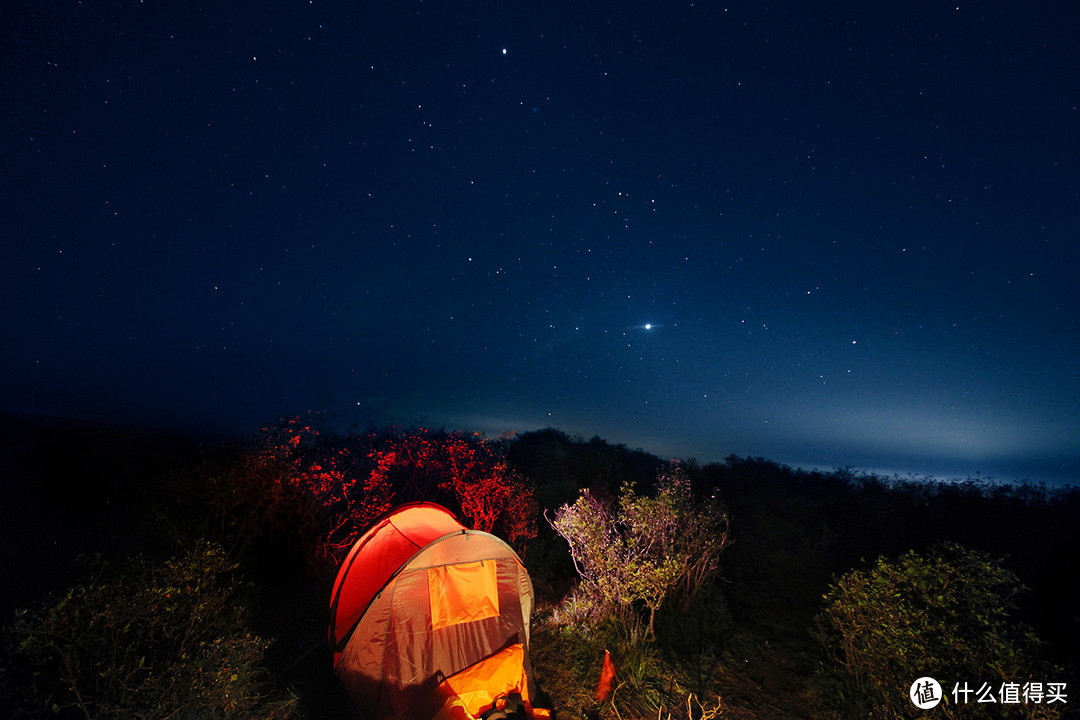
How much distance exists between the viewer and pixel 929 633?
Answer: 4695 millimetres

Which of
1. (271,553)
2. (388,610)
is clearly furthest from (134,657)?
(271,553)

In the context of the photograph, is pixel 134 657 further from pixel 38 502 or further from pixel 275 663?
pixel 38 502

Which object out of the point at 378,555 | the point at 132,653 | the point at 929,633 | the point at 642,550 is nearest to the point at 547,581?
the point at 642,550

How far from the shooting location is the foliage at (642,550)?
692cm

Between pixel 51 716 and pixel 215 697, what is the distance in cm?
139

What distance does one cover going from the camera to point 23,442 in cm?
1145

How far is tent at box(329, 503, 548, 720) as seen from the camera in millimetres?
5230

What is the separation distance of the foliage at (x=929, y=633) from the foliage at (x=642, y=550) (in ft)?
8.06

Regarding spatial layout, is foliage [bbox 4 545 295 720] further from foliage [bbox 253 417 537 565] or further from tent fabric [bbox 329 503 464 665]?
foliage [bbox 253 417 537 565]

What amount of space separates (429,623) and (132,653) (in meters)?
3.38

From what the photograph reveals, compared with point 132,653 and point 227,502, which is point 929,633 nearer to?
point 132,653

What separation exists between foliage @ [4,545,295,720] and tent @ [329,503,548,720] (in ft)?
4.38

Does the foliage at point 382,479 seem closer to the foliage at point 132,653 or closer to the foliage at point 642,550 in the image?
the foliage at point 642,550

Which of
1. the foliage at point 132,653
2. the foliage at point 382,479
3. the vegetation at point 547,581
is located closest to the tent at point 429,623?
the vegetation at point 547,581
